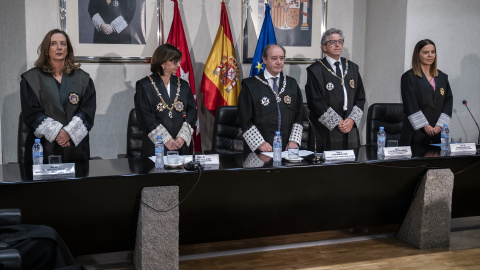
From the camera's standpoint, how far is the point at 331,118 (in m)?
4.02

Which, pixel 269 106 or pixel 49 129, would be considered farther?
pixel 269 106

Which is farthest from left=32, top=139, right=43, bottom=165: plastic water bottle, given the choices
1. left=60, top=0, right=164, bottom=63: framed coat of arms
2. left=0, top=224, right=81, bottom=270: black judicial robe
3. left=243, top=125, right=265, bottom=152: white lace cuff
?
left=60, top=0, right=164, bottom=63: framed coat of arms

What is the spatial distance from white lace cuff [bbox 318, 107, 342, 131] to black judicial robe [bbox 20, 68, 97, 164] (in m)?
1.61

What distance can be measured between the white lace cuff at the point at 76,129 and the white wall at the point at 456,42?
3062 mm

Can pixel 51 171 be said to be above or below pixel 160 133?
below

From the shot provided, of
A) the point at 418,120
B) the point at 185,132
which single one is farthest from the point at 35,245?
the point at 418,120

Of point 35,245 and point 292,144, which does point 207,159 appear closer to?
point 292,144

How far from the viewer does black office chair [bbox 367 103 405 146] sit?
15.0 feet

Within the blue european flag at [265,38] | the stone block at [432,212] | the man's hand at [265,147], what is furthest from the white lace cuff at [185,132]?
the stone block at [432,212]

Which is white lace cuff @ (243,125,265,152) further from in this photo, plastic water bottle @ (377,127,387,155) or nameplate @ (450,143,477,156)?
nameplate @ (450,143,477,156)

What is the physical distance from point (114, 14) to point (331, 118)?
81.3 inches

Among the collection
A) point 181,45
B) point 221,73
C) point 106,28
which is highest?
Result: point 106,28

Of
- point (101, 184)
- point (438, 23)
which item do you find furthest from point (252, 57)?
point (101, 184)

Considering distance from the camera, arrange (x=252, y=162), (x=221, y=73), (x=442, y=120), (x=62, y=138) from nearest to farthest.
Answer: (x=252, y=162) → (x=62, y=138) → (x=442, y=120) → (x=221, y=73)
